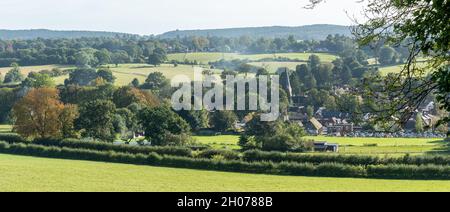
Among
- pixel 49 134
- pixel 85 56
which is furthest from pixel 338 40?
pixel 49 134

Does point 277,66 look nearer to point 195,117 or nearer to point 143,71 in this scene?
point 143,71

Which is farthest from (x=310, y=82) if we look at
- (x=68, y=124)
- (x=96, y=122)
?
(x=68, y=124)

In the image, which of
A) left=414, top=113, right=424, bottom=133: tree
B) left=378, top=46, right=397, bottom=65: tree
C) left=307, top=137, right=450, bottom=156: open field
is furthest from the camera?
left=378, top=46, right=397, bottom=65: tree

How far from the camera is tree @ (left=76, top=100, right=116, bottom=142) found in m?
51.2

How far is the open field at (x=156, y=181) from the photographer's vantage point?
93.8 feet

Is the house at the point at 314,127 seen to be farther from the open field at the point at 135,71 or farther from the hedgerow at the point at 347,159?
the open field at the point at 135,71

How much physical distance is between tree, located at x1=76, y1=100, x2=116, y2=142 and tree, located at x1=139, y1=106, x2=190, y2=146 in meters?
2.85

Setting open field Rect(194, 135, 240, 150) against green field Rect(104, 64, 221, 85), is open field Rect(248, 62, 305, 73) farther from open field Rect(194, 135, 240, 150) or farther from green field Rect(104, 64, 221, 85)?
open field Rect(194, 135, 240, 150)

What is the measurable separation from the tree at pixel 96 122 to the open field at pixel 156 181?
12.6m

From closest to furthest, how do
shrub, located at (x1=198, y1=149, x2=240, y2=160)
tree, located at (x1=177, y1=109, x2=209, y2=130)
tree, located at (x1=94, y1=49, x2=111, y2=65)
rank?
shrub, located at (x1=198, y1=149, x2=240, y2=160)
tree, located at (x1=177, y1=109, x2=209, y2=130)
tree, located at (x1=94, y1=49, x2=111, y2=65)

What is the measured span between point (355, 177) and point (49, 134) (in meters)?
27.9

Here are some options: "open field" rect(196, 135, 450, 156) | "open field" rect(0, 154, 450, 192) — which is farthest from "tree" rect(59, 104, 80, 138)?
"open field" rect(0, 154, 450, 192)

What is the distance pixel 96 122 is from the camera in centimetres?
5169

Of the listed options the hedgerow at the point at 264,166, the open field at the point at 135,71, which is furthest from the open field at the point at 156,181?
the open field at the point at 135,71
